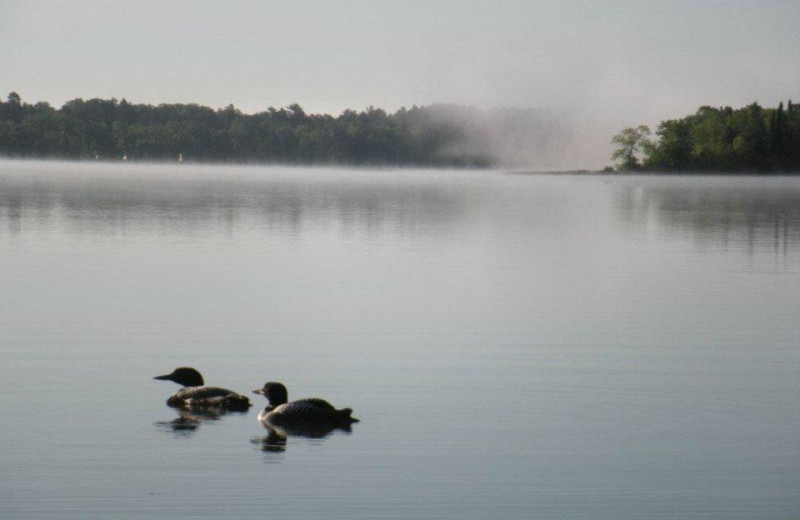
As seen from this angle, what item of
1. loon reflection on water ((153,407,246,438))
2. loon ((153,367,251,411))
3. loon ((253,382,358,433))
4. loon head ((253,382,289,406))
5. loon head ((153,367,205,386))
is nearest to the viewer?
loon ((253,382,358,433))

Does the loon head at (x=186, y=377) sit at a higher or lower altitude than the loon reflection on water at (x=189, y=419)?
higher

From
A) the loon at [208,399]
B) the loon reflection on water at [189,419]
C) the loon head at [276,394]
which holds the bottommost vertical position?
the loon reflection on water at [189,419]

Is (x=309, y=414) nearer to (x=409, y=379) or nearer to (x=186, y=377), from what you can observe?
(x=186, y=377)

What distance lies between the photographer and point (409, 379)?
47.8 ft

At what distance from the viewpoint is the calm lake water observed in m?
10.1

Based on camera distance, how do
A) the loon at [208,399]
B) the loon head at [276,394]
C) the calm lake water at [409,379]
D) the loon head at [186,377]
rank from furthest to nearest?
the loon head at [186,377] → the loon at [208,399] → the loon head at [276,394] → the calm lake water at [409,379]

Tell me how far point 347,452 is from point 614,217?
44.6 metres

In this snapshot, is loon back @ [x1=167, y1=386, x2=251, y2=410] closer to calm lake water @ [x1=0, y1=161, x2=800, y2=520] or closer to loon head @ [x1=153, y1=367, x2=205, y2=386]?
calm lake water @ [x1=0, y1=161, x2=800, y2=520]

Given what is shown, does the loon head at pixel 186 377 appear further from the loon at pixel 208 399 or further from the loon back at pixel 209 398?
the loon back at pixel 209 398

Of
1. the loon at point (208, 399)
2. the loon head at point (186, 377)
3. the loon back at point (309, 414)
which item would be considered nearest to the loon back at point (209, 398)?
the loon at point (208, 399)

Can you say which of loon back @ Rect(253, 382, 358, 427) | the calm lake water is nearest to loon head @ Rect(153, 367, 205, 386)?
the calm lake water

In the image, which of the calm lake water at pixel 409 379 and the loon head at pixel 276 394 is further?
the loon head at pixel 276 394

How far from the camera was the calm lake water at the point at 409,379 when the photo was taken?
33.1 feet

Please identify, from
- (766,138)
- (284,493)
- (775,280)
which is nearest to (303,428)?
(284,493)
